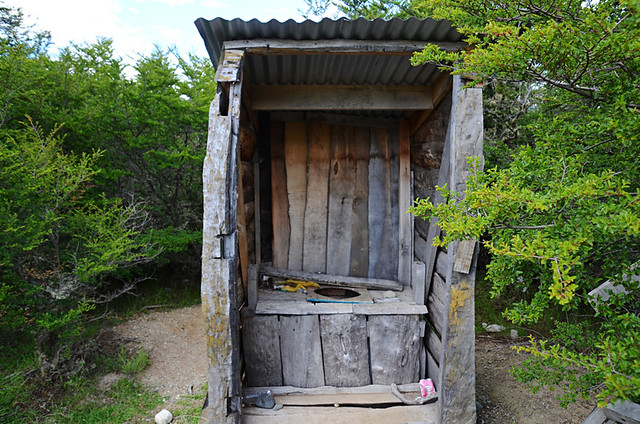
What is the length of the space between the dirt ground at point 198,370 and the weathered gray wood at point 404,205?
1.30 meters

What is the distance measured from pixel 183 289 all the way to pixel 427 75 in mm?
4717

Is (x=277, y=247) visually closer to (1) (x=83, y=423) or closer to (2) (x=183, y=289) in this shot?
(1) (x=83, y=423)

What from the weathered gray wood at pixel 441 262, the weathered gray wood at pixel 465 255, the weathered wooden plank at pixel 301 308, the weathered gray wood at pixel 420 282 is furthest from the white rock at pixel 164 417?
the weathered gray wood at pixel 465 255

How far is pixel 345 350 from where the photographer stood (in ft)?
10.1

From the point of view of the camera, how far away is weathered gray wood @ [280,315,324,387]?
305 cm

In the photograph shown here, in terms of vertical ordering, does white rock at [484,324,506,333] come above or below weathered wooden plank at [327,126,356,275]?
below

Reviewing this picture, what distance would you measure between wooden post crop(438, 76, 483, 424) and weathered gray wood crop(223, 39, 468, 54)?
1.20 ft

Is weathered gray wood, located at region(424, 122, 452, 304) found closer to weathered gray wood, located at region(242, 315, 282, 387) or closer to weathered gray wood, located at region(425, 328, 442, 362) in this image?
weathered gray wood, located at region(425, 328, 442, 362)

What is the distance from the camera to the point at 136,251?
501 cm

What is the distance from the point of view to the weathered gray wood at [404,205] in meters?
3.85

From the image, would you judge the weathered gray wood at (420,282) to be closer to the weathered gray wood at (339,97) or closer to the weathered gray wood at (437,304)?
the weathered gray wood at (437,304)

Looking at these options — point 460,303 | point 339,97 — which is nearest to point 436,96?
point 339,97

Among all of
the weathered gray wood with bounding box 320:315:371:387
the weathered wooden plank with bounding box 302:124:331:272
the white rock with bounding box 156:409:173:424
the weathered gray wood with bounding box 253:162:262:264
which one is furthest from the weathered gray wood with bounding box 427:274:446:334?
the white rock with bounding box 156:409:173:424

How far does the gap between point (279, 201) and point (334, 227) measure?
673mm
